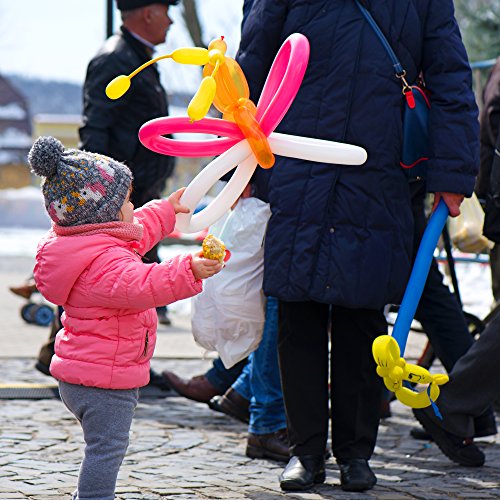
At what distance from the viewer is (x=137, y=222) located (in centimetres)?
367

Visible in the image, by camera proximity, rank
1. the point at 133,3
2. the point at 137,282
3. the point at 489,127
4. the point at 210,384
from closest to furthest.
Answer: the point at 137,282 < the point at 489,127 < the point at 210,384 < the point at 133,3

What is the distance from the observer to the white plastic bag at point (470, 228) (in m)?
5.41

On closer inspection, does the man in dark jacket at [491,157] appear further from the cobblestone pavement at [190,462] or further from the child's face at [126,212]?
the child's face at [126,212]

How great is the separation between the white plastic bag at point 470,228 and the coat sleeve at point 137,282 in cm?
230

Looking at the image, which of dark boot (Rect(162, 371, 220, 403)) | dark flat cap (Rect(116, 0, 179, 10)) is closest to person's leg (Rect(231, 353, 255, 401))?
dark boot (Rect(162, 371, 220, 403))

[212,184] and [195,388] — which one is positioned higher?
[212,184]

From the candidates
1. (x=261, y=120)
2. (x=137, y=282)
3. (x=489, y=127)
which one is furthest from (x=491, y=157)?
(x=137, y=282)

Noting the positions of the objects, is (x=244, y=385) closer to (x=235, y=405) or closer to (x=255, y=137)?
(x=235, y=405)

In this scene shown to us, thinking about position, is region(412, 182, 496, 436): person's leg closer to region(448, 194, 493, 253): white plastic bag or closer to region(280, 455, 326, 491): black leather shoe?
region(448, 194, 493, 253): white plastic bag

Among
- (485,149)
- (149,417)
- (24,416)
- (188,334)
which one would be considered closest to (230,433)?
(149,417)

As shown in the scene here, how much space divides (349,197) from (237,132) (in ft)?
1.78

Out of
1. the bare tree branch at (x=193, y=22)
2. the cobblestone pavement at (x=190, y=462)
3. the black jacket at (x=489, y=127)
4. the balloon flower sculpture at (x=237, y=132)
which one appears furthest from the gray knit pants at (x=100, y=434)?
the bare tree branch at (x=193, y=22)

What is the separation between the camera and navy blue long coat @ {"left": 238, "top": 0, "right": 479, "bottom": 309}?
418cm

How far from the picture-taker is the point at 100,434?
137 inches
